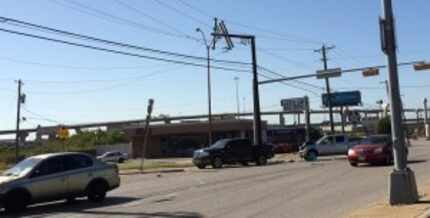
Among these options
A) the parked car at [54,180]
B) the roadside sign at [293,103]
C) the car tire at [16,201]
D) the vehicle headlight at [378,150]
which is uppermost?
the roadside sign at [293,103]

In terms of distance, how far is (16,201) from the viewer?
725 inches

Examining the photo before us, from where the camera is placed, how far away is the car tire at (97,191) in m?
20.5

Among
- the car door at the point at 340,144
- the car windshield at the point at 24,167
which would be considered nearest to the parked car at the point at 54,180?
the car windshield at the point at 24,167

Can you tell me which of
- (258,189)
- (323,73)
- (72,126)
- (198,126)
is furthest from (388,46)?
(72,126)

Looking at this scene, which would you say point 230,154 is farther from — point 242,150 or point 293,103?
point 293,103

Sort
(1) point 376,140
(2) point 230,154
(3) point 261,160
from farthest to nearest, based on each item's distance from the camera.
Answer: (3) point 261,160
(2) point 230,154
(1) point 376,140

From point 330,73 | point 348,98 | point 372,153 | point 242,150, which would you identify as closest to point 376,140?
point 372,153

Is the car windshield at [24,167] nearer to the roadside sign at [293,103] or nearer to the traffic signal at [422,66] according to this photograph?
the traffic signal at [422,66]

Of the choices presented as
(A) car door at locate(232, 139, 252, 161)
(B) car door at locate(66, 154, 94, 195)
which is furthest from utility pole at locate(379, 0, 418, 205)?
(A) car door at locate(232, 139, 252, 161)

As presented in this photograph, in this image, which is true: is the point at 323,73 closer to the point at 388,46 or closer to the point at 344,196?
the point at 344,196

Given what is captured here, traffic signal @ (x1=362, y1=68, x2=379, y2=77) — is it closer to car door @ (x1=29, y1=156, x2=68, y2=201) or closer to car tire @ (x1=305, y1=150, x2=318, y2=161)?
car tire @ (x1=305, y1=150, x2=318, y2=161)

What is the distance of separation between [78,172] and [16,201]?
214cm

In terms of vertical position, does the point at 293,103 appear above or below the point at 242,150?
above

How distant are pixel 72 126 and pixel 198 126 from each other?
329ft
